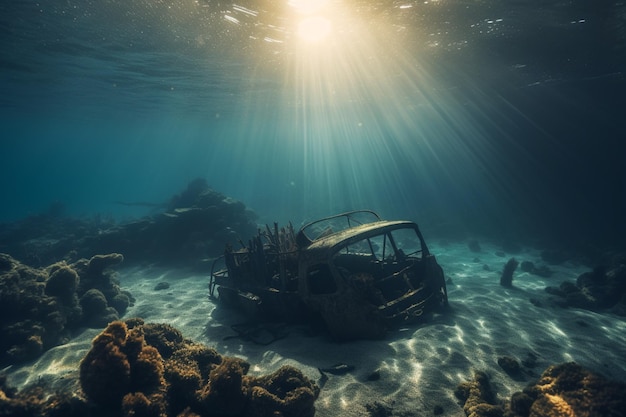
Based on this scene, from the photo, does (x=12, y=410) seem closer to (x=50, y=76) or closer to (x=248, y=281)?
(x=248, y=281)

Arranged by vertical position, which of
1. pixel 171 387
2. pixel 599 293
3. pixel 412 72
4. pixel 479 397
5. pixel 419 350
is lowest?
pixel 599 293

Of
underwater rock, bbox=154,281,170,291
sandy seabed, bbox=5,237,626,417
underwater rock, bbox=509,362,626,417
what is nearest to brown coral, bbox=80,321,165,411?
sandy seabed, bbox=5,237,626,417

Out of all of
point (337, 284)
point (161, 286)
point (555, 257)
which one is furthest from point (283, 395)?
point (555, 257)

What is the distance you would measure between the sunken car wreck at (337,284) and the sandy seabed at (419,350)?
415mm

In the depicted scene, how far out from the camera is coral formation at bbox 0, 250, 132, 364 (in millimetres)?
7227

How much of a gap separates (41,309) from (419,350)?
947 centimetres

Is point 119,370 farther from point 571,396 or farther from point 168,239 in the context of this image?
point 168,239

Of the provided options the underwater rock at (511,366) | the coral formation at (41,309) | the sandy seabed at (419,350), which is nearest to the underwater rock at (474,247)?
the sandy seabed at (419,350)

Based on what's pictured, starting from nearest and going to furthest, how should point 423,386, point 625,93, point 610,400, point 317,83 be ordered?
point 610,400, point 423,386, point 625,93, point 317,83

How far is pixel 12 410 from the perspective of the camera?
13.5 ft

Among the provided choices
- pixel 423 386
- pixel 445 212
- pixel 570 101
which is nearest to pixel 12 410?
pixel 423 386

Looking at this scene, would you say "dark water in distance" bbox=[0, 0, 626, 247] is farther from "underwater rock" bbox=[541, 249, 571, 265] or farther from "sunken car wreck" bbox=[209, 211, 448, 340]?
"sunken car wreck" bbox=[209, 211, 448, 340]

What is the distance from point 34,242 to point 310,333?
28.3 meters

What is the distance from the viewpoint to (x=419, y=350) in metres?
6.05
